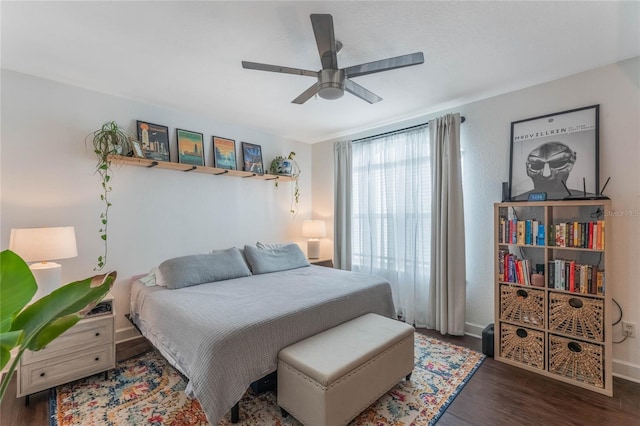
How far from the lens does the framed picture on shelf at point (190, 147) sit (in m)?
3.35

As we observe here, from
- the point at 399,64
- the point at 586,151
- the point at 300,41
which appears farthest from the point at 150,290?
the point at 586,151

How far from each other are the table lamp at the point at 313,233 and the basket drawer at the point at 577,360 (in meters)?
2.77

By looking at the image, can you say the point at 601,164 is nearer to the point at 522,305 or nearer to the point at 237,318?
the point at 522,305

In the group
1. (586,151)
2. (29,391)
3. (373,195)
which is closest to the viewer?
(29,391)

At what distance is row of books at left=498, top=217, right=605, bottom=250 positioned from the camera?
220 centimetres

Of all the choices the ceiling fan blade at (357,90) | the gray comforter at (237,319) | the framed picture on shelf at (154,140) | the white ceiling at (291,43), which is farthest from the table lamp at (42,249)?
the ceiling fan blade at (357,90)

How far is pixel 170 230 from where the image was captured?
10.8 feet

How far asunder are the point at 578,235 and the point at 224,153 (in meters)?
3.68

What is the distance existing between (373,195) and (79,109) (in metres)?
3.29

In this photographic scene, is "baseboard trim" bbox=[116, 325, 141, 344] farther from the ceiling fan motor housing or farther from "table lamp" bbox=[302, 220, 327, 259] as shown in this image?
the ceiling fan motor housing

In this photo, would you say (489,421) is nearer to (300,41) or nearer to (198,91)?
(300,41)

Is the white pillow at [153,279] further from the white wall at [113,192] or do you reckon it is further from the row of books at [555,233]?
the row of books at [555,233]

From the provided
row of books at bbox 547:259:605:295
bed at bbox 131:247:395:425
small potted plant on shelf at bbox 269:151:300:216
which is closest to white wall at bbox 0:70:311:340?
small potted plant on shelf at bbox 269:151:300:216

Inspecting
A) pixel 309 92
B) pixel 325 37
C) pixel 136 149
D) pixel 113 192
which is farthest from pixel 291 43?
pixel 113 192
